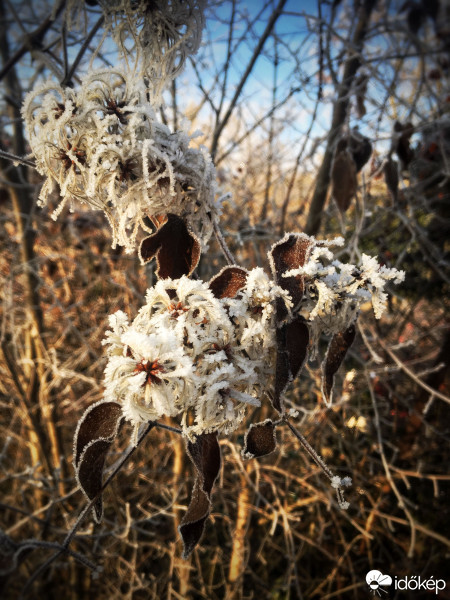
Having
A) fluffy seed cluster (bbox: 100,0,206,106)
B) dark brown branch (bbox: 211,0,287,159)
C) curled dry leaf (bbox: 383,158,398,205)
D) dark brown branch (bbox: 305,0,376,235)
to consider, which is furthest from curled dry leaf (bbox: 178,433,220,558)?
dark brown branch (bbox: 305,0,376,235)

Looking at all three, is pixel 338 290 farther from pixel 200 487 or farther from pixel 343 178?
pixel 343 178

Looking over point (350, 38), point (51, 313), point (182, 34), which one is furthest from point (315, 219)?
point (51, 313)

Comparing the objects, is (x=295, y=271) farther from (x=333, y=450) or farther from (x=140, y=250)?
(x=333, y=450)

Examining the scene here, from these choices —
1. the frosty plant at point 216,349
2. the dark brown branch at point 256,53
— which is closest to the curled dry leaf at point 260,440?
the frosty plant at point 216,349

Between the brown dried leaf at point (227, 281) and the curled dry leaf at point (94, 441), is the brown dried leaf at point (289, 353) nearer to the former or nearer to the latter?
the brown dried leaf at point (227, 281)

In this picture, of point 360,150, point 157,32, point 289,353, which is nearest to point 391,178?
point 360,150

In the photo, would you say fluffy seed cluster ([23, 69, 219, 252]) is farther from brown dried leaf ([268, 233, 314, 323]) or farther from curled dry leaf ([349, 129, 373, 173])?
curled dry leaf ([349, 129, 373, 173])
